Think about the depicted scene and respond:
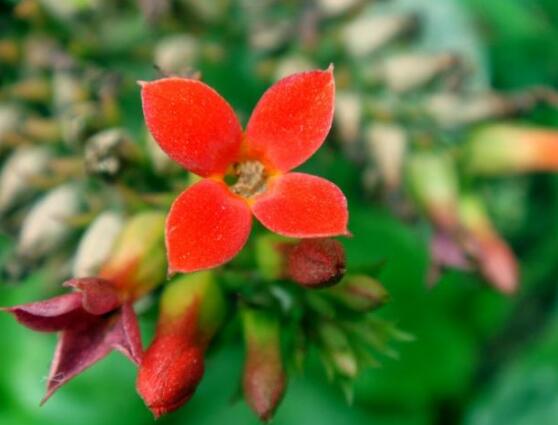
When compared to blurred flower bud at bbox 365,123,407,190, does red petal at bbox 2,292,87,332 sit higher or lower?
higher

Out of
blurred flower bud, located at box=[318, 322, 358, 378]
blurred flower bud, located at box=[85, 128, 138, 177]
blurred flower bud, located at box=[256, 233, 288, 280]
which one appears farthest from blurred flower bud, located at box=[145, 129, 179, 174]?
blurred flower bud, located at box=[318, 322, 358, 378]

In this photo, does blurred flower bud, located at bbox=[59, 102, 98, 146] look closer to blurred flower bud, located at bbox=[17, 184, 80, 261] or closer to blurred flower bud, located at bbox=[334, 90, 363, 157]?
blurred flower bud, located at bbox=[17, 184, 80, 261]

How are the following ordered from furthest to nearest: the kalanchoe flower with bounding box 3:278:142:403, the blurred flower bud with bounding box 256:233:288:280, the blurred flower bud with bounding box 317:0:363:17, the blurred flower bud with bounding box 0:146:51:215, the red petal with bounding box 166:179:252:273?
the blurred flower bud with bounding box 317:0:363:17, the blurred flower bud with bounding box 0:146:51:215, the blurred flower bud with bounding box 256:233:288:280, the kalanchoe flower with bounding box 3:278:142:403, the red petal with bounding box 166:179:252:273

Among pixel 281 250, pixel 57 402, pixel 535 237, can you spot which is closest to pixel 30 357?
pixel 57 402

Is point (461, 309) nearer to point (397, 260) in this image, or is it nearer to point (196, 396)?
point (397, 260)

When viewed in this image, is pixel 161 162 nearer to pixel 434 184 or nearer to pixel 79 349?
pixel 79 349

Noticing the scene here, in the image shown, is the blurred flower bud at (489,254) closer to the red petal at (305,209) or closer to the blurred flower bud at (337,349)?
the blurred flower bud at (337,349)

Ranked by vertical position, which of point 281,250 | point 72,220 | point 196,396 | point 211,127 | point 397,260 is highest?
point 211,127
